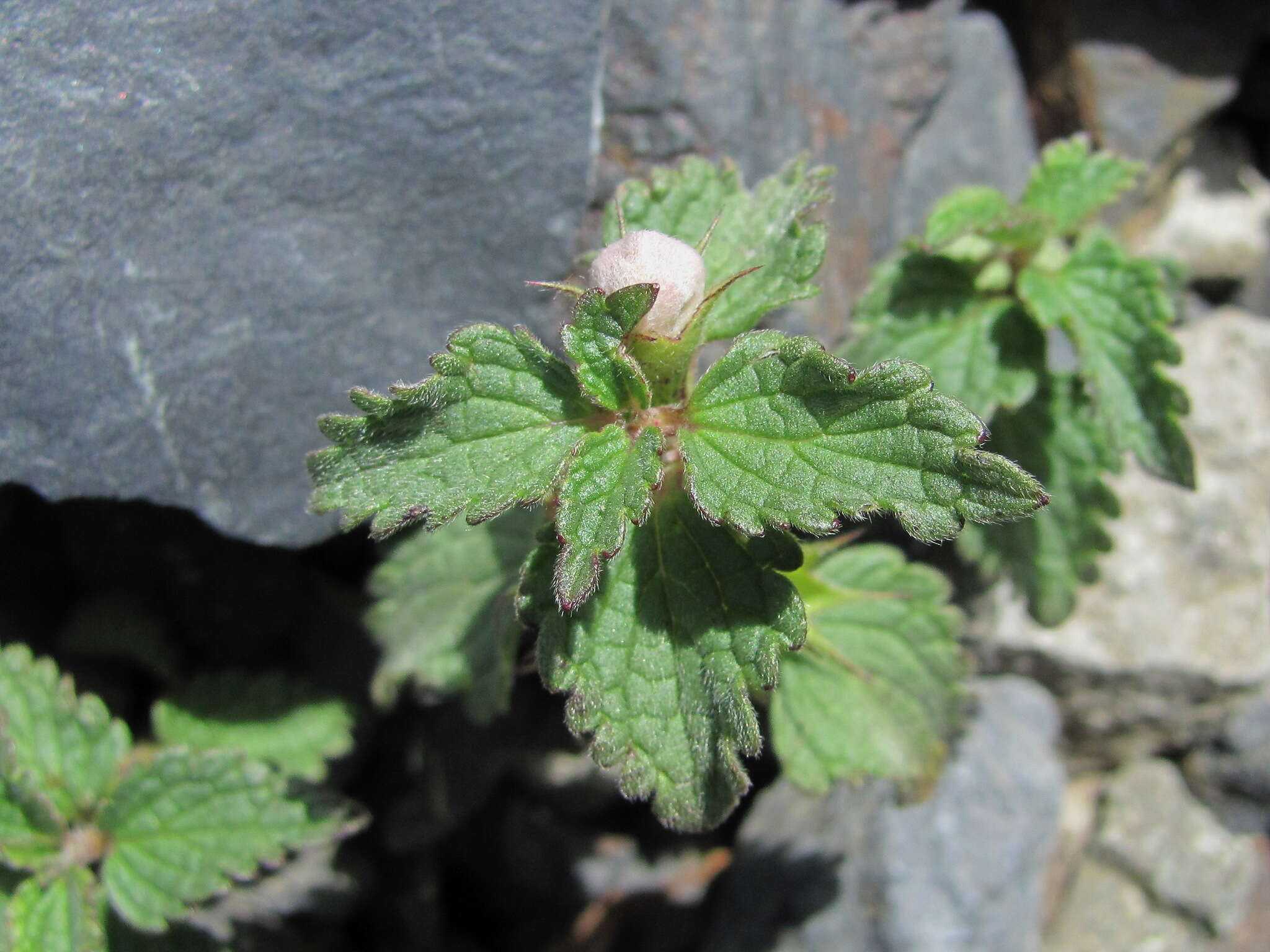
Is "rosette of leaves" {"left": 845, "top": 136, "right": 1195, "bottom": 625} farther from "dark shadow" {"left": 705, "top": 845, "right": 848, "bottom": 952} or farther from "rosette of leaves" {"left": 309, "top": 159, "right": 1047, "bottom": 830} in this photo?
"dark shadow" {"left": 705, "top": 845, "right": 848, "bottom": 952}

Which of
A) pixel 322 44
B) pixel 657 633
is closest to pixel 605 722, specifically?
pixel 657 633

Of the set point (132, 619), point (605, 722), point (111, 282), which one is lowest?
point (132, 619)

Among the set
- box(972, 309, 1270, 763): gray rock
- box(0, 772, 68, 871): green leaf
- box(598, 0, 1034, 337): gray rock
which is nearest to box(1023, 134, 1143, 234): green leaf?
box(598, 0, 1034, 337): gray rock

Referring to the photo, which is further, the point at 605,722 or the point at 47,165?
the point at 47,165

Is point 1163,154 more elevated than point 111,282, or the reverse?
point 1163,154

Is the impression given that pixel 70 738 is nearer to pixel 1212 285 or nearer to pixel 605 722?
pixel 605 722

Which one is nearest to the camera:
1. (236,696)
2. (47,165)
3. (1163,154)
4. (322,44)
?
(47,165)

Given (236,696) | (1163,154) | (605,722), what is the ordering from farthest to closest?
(1163,154) < (236,696) < (605,722)

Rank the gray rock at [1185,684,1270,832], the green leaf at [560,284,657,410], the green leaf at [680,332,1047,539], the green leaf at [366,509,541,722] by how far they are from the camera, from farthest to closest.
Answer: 1. the gray rock at [1185,684,1270,832]
2. the green leaf at [366,509,541,722]
3. the green leaf at [560,284,657,410]
4. the green leaf at [680,332,1047,539]
